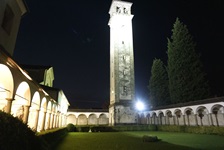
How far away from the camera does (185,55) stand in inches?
1252

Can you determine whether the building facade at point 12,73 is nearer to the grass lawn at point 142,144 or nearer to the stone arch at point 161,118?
the grass lawn at point 142,144

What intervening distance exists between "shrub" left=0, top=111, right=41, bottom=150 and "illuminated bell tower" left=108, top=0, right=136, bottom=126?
30324mm

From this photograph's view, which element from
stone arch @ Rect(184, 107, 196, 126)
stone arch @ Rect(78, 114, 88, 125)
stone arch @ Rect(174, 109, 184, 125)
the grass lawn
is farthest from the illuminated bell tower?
the grass lawn

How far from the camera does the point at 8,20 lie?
11.7 meters

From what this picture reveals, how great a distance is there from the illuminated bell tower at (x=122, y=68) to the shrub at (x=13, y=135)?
3032 centimetres

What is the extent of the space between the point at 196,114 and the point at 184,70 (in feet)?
31.1

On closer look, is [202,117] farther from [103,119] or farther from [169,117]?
[103,119]

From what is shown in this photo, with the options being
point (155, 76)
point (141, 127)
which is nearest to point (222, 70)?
point (155, 76)

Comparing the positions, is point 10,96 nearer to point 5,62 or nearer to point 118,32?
point 5,62

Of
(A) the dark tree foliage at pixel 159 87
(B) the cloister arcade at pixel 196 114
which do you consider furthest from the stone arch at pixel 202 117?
(A) the dark tree foliage at pixel 159 87

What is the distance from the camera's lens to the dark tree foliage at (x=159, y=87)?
4084 cm

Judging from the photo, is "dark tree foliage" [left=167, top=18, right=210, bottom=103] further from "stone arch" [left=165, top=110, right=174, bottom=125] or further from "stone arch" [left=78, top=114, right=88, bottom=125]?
"stone arch" [left=78, top=114, right=88, bottom=125]

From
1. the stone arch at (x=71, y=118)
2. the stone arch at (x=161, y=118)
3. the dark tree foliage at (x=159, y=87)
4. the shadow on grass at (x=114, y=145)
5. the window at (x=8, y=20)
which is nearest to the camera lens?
the window at (x=8, y=20)

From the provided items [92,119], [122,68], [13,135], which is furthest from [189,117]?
[13,135]
